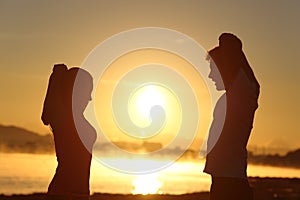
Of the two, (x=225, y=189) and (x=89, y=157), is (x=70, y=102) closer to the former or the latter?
(x=89, y=157)

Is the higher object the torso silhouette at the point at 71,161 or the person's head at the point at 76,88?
the person's head at the point at 76,88

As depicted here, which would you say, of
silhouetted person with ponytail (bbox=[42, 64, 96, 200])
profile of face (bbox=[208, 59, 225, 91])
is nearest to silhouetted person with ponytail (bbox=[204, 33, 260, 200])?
profile of face (bbox=[208, 59, 225, 91])

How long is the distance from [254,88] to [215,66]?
71 centimetres

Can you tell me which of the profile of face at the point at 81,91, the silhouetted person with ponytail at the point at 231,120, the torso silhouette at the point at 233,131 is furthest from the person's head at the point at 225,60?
the profile of face at the point at 81,91

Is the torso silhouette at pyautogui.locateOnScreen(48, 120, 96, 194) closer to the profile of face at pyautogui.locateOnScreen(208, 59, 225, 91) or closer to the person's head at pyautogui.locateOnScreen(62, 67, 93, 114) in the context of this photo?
the person's head at pyautogui.locateOnScreen(62, 67, 93, 114)

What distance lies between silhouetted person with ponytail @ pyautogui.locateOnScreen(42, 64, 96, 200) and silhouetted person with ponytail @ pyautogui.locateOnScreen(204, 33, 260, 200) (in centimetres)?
207

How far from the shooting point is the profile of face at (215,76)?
42.1ft

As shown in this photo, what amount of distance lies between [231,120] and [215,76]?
77cm

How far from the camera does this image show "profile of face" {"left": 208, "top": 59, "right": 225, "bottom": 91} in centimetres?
1284

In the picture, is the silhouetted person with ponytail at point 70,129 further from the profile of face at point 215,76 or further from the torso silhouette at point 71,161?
the profile of face at point 215,76

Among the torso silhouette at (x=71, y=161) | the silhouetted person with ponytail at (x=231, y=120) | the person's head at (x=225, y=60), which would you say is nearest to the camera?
the silhouetted person with ponytail at (x=231, y=120)

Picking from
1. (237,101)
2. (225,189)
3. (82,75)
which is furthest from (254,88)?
(82,75)

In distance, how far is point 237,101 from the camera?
1273 centimetres

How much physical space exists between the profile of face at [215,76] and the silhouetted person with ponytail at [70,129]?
208 cm
